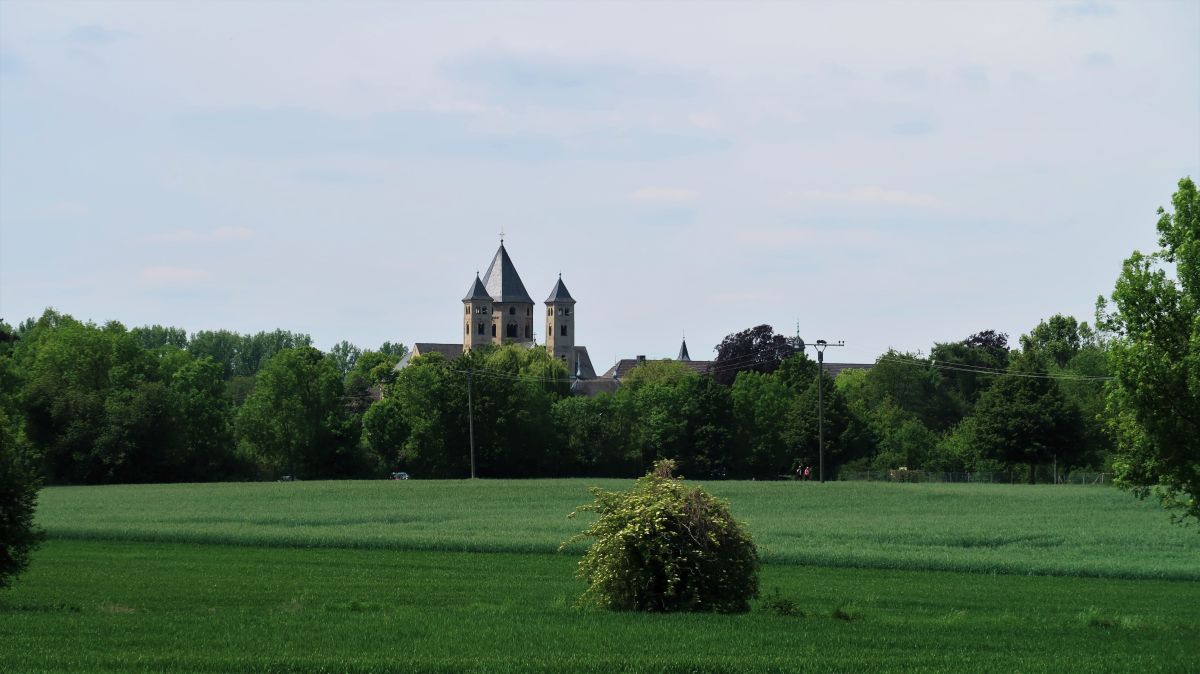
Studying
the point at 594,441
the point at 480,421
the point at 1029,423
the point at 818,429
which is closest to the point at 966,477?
the point at 1029,423

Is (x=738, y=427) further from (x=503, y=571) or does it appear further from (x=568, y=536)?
(x=503, y=571)

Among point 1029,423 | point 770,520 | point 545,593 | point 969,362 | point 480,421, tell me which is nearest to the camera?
point 545,593

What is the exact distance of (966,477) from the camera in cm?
10312

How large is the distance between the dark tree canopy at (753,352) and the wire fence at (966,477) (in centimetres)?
4427

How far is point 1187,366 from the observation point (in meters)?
24.3

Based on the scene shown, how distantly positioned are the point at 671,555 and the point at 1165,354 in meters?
10.5

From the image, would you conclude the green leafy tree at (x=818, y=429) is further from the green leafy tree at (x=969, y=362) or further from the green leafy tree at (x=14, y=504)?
the green leafy tree at (x=14, y=504)

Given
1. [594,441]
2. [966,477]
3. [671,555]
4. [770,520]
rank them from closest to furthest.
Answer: [671,555] < [770,520] < [966,477] < [594,441]

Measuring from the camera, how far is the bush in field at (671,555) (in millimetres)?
22734

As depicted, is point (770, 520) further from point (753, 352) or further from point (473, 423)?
point (753, 352)

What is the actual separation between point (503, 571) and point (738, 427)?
91.0 m

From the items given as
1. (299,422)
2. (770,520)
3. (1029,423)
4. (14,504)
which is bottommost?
(770,520)

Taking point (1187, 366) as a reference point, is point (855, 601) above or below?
below

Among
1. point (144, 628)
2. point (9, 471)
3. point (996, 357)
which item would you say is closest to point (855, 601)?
point (144, 628)
